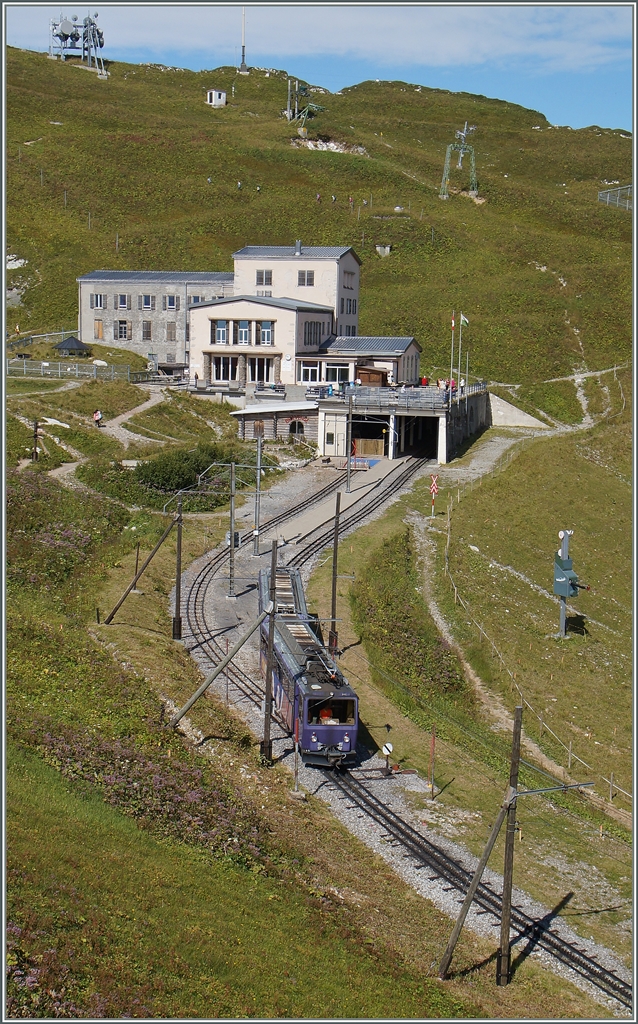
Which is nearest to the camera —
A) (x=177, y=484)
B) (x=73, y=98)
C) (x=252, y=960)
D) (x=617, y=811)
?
(x=252, y=960)

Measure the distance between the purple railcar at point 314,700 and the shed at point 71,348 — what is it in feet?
179

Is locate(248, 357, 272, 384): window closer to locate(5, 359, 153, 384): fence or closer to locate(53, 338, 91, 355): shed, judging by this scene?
locate(5, 359, 153, 384): fence

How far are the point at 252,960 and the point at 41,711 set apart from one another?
1145 centimetres

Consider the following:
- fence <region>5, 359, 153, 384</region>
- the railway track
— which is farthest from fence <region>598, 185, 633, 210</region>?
the railway track

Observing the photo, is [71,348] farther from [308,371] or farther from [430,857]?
[430,857]

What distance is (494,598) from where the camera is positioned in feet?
155

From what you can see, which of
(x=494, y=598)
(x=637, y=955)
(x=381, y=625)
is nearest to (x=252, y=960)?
(x=637, y=955)

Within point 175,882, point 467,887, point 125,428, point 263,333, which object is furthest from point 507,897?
point 263,333

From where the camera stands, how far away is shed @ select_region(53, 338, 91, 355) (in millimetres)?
84000

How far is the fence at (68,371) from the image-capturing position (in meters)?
76.8

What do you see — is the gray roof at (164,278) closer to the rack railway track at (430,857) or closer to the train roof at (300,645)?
the rack railway track at (430,857)

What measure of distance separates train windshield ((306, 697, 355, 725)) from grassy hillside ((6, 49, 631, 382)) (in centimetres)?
6916

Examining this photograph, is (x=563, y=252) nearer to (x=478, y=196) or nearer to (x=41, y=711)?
(x=478, y=196)

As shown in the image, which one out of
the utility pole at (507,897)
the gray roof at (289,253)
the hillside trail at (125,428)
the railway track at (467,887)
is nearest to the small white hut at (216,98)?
the gray roof at (289,253)
